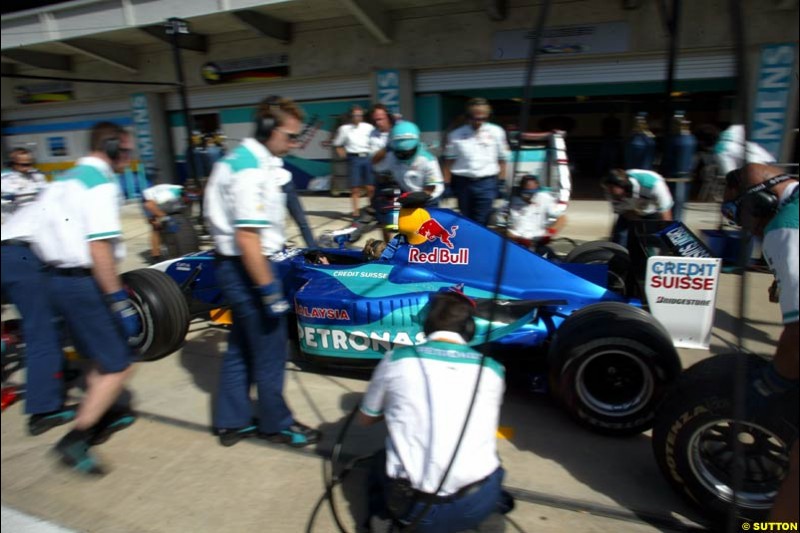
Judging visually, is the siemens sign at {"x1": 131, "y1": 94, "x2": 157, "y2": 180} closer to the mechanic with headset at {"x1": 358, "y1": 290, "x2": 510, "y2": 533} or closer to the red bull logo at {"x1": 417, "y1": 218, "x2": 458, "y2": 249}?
the red bull logo at {"x1": 417, "y1": 218, "x2": 458, "y2": 249}

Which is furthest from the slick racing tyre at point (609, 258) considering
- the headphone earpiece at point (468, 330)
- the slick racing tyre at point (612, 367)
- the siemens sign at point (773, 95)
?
the siemens sign at point (773, 95)

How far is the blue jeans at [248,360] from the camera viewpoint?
105 inches

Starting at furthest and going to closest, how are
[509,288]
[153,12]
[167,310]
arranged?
[153,12], [167,310], [509,288]

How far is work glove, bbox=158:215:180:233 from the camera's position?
6.18m

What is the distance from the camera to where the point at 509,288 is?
3344 millimetres

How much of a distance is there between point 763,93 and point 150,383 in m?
9.33

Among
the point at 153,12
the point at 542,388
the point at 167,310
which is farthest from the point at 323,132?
the point at 542,388

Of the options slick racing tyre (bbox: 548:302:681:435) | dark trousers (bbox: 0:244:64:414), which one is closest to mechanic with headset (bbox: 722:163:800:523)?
slick racing tyre (bbox: 548:302:681:435)

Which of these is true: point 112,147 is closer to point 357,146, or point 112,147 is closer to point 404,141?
point 404,141

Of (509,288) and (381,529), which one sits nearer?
(381,529)

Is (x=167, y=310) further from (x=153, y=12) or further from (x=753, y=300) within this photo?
(x=153, y=12)

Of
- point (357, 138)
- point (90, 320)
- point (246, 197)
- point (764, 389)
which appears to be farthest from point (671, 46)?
point (357, 138)

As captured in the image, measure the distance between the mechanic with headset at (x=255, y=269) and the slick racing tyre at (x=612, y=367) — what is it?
1419mm

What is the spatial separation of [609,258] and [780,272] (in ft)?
8.88
